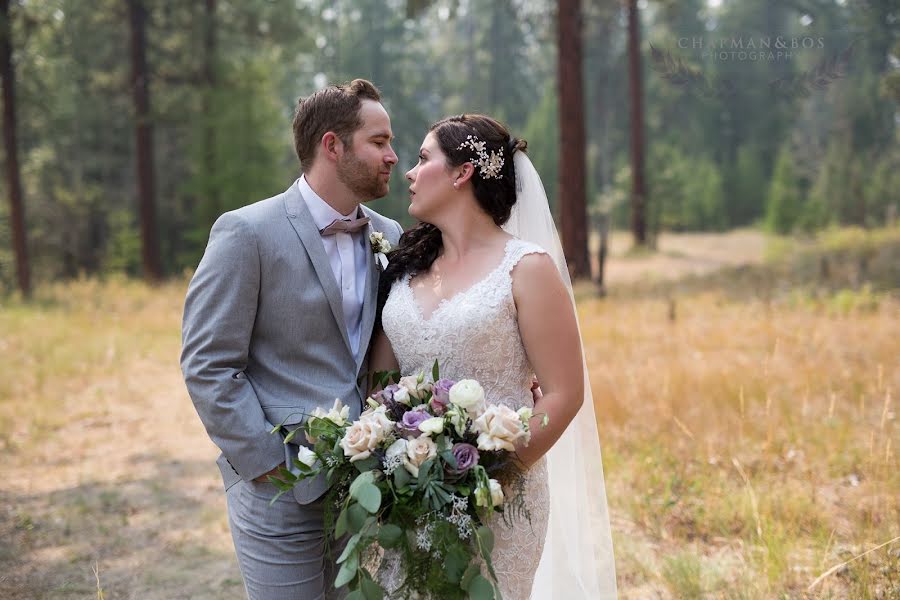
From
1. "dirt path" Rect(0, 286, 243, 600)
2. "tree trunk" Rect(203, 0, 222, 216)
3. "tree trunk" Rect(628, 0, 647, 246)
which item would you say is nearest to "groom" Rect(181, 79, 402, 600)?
"dirt path" Rect(0, 286, 243, 600)

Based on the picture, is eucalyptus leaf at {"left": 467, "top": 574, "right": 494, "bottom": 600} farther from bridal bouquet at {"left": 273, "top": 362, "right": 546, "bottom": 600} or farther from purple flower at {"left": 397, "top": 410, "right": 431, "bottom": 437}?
purple flower at {"left": 397, "top": 410, "right": 431, "bottom": 437}

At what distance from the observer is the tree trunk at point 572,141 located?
50.1 feet

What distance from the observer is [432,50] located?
5525 centimetres

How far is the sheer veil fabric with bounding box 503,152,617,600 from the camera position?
12.8ft

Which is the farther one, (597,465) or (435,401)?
(597,465)

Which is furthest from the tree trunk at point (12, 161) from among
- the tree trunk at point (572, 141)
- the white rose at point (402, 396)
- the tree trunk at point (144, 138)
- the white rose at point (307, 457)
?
the white rose at point (402, 396)

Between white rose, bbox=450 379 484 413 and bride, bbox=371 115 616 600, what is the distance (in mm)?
274

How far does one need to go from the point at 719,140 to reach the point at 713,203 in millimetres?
12216

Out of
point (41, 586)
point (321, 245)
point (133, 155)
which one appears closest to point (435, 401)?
point (321, 245)

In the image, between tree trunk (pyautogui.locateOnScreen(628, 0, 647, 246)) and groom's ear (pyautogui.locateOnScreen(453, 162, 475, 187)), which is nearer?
groom's ear (pyautogui.locateOnScreen(453, 162, 475, 187))

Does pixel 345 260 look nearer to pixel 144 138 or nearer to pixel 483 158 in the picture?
pixel 483 158

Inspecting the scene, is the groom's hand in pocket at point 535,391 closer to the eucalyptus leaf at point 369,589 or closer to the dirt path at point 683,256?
the eucalyptus leaf at point 369,589

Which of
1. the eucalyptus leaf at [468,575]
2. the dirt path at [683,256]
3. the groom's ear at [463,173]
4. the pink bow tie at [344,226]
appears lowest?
the dirt path at [683,256]

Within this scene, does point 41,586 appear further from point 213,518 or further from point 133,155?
point 133,155
